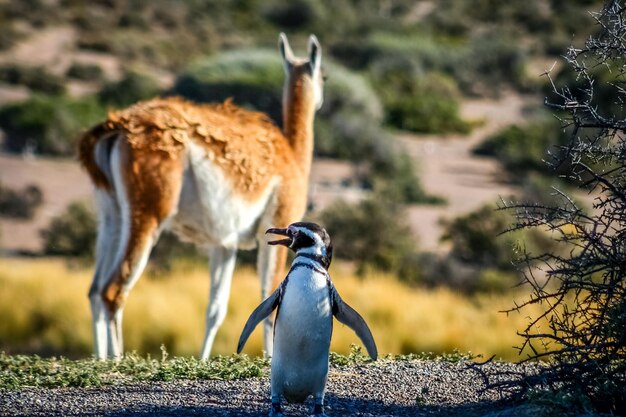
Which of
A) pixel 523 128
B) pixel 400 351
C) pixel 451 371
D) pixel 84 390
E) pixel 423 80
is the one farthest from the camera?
pixel 423 80

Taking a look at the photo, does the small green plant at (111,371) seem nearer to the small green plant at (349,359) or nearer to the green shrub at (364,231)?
the small green plant at (349,359)

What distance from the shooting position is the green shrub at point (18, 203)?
899 inches

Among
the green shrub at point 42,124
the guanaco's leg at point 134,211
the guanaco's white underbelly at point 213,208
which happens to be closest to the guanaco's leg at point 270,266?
the guanaco's white underbelly at point 213,208

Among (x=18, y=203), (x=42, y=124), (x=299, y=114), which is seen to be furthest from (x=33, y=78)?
(x=299, y=114)

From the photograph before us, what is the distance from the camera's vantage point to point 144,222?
9.72 metres

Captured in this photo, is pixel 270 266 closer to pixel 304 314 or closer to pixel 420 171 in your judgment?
pixel 304 314

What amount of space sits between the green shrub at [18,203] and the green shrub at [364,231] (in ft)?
21.5

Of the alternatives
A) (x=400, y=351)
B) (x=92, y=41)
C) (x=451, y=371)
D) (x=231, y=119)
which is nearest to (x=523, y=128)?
(x=92, y=41)

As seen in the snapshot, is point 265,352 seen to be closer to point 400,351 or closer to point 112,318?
point 112,318

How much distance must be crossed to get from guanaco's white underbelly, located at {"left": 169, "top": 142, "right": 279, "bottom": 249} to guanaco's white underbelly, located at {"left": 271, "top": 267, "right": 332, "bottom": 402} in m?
3.87

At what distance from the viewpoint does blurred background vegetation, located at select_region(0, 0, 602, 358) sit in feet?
55.5

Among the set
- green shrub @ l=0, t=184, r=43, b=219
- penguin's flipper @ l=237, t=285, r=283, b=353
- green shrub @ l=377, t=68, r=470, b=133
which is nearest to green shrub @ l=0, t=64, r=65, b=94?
green shrub @ l=377, t=68, r=470, b=133

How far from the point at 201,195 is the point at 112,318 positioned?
4.53 ft

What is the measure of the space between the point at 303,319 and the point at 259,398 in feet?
3.36
